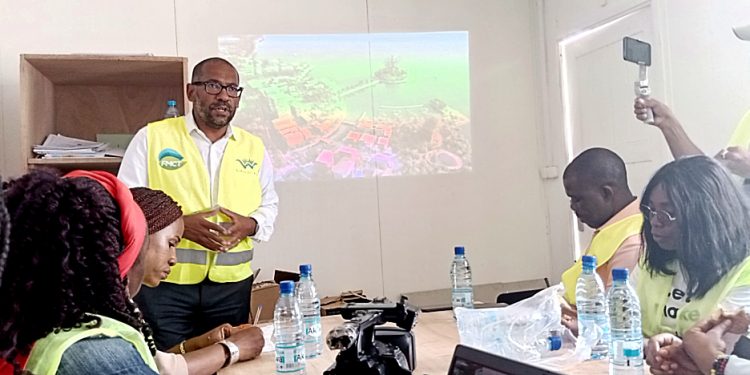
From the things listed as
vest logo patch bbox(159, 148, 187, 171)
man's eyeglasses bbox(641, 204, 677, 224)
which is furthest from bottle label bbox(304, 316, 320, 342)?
man's eyeglasses bbox(641, 204, 677, 224)

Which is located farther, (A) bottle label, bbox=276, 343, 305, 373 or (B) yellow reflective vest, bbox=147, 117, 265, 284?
(B) yellow reflective vest, bbox=147, 117, 265, 284

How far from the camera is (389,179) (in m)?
3.47

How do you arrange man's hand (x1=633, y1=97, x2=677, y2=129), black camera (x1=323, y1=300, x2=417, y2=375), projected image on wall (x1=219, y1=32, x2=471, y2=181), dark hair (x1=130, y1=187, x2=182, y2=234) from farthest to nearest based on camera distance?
projected image on wall (x1=219, y1=32, x2=471, y2=181), man's hand (x1=633, y1=97, x2=677, y2=129), dark hair (x1=130, y1=187, x2=182, y2=234), black camera (x1=323, y1=300, x2=417, y2=375)

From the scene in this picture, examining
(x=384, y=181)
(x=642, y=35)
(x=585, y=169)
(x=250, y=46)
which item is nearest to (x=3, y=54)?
(x=250, y=46)

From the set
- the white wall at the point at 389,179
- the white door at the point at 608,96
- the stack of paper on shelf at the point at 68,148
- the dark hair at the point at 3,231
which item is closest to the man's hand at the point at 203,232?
the stack of paper on shelf at the point at 68,148

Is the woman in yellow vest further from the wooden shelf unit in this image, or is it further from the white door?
the wooden shelf unit

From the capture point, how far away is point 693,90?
2.47m

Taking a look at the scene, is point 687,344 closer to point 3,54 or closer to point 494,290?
point 494,290

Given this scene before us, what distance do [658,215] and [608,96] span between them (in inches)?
59.0

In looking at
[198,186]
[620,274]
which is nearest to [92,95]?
[198,186]

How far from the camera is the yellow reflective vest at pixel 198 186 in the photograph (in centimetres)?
227

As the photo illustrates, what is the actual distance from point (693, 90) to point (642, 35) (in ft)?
1.41

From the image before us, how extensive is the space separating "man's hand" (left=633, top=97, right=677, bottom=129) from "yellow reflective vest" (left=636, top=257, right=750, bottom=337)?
1.02 m

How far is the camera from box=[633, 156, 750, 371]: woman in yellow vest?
1.53 meters
